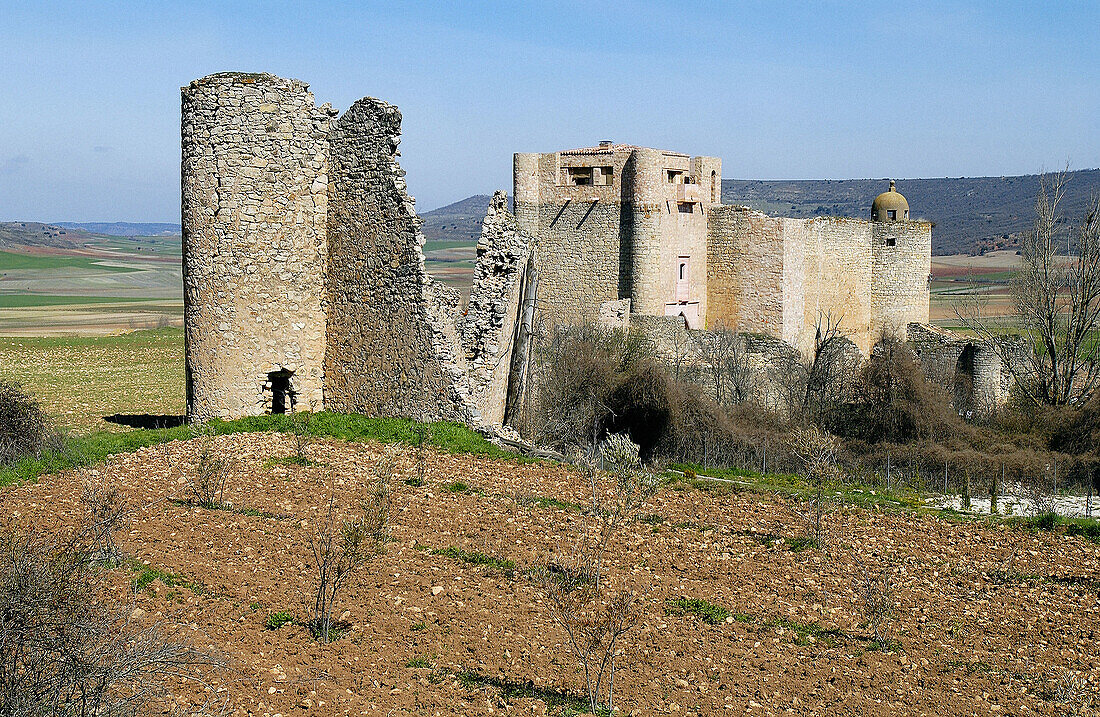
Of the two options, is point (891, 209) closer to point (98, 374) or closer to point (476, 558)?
point (98, 374)

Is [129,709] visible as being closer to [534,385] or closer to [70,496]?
[70,496]

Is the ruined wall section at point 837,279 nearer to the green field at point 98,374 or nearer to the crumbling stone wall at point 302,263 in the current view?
the green field at point 98,374

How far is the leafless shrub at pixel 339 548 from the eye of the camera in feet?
23.3

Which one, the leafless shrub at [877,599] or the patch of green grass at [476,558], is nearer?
the leafless shrub at [877,599]

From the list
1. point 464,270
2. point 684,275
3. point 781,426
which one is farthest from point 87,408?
point 464,270

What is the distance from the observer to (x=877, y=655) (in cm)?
721

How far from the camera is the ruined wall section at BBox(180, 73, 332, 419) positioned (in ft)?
46.1

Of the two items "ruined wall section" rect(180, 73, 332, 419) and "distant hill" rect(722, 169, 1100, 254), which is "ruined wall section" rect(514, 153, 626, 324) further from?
"distant hill" rect(722, 169, 1100, 254)

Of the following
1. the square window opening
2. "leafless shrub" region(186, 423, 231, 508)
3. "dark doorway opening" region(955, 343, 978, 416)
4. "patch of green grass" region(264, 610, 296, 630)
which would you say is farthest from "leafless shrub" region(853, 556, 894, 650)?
the square window opening

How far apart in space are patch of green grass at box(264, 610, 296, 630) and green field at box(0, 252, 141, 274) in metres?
136

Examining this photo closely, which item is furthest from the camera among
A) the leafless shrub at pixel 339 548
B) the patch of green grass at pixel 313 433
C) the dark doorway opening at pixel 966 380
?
the dark doorway opening at pixel 966 380

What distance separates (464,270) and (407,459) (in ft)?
350

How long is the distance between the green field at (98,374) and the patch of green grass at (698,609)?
11616 millimetres

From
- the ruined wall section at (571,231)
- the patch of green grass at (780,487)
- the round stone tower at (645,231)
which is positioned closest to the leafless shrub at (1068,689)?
the patch of green grass at (780,487)
